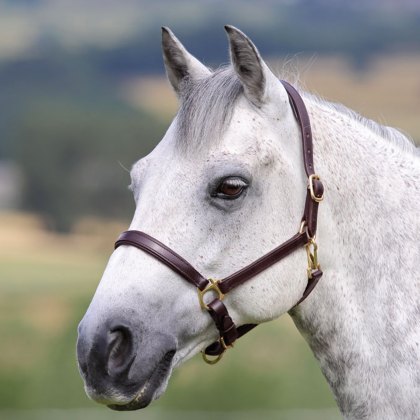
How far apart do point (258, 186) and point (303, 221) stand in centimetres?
23

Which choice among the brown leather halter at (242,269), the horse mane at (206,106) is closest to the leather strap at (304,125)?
the brown leather halter at (242,269)

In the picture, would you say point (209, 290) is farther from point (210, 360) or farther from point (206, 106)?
point (206, 106)

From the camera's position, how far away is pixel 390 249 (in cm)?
349

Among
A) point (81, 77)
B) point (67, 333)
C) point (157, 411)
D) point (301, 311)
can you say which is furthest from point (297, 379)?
point (81, 77)

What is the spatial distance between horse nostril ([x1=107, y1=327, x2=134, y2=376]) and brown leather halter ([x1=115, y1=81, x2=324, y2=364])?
31cm

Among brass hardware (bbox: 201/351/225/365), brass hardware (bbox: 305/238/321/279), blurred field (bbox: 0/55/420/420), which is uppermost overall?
brass hardware (bbox: 305/238/321/279)

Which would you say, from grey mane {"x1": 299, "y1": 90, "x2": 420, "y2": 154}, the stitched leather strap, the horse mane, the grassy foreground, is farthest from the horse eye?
the grassy foreground

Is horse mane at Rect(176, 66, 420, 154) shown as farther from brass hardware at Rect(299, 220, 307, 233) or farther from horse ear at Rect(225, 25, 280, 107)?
brass hardware at Rect(299, 220, 307, 233)

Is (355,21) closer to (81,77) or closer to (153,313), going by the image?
(81,77)

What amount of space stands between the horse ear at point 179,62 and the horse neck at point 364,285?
514mm

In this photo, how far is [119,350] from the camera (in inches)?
123

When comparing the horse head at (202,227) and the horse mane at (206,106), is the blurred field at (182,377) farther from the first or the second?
the horse head at (202,227)

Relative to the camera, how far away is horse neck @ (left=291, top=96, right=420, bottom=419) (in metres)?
3.35

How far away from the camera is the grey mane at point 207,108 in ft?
11.0
